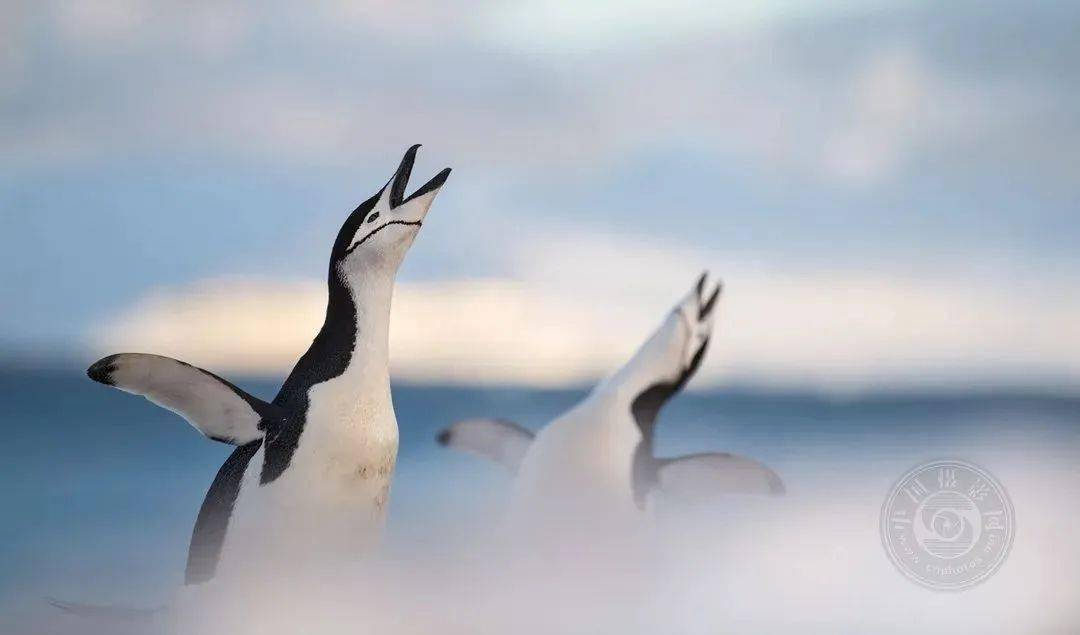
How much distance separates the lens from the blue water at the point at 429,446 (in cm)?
219

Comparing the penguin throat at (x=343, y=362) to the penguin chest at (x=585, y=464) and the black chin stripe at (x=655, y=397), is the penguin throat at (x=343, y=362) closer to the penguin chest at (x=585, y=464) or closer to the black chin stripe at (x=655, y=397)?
the penguin chest at (x=585, y=464)

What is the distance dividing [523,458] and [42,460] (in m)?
1.18

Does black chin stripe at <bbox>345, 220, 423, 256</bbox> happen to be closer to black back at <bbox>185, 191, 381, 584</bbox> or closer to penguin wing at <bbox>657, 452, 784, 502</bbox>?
black back at <bbox>185, 191, 381, 584</bbox>

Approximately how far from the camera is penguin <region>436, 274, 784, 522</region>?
206 cm

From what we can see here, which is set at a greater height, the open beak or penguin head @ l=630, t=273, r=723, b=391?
the open beak

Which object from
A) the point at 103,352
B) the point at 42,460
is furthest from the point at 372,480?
the point at 42,460

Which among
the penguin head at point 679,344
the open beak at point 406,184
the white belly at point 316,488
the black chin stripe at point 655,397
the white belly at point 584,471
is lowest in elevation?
the white belly at point 316,488

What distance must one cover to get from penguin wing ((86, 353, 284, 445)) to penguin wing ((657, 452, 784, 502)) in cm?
79

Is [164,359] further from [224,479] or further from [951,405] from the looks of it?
[951,405]

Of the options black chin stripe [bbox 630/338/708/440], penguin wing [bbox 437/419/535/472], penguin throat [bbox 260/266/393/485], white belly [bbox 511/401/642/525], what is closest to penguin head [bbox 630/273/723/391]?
black chin stripe [bbox 630/338/708/440]

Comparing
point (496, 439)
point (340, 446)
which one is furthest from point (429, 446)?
point (340, 446)

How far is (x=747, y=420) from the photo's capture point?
2.46 m

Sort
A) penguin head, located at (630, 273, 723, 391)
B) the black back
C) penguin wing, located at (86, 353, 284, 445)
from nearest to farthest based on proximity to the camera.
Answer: penguin wing, located at (86, 353, 284, 445) → the black back → penguin head, located at (630, 273, 723, 391)

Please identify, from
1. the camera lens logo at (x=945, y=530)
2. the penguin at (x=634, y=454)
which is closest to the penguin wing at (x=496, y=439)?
the penguin at (x=634, y=454)
